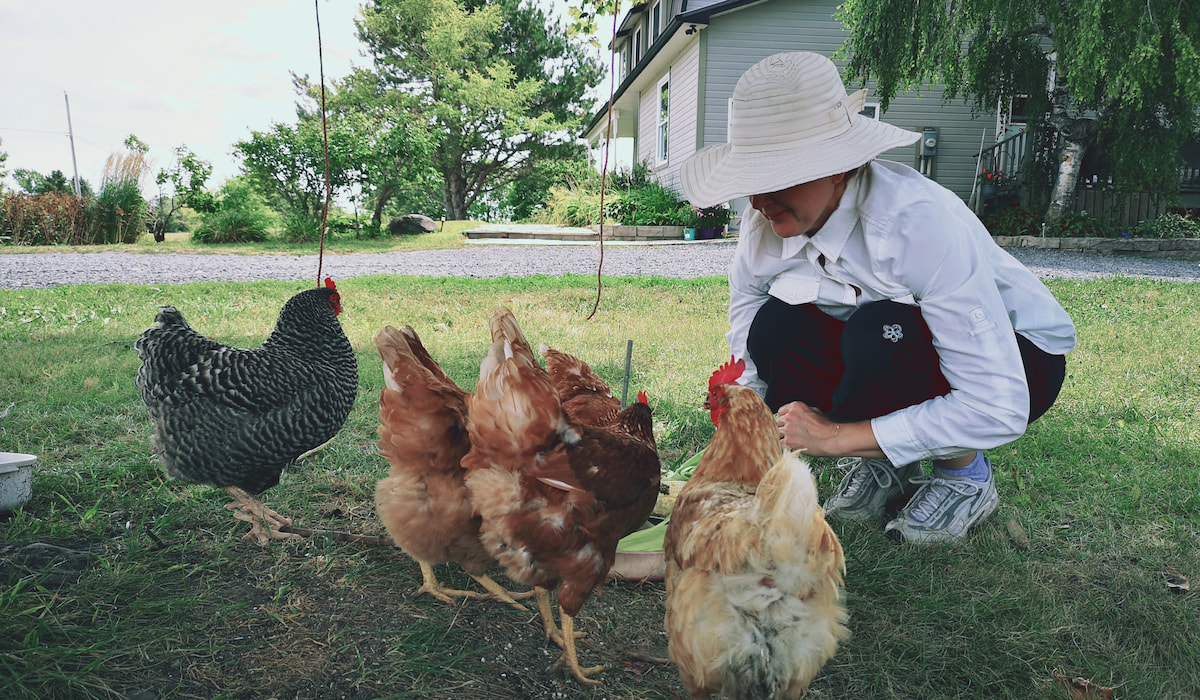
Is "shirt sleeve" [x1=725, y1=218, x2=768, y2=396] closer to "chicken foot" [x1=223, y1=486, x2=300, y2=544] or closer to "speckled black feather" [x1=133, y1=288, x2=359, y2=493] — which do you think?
"speckled black feather" [x1=133, y1=288, x2=359, y2=493]

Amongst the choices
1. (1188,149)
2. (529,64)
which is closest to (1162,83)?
(1188,149)

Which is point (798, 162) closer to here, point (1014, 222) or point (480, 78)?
point (1014, 222)

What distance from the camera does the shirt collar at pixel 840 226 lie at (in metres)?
2.17

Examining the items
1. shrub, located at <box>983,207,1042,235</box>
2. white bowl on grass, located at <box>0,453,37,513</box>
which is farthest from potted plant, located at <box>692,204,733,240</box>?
white bowl on grass, located at <box>0,453,37,513</box>

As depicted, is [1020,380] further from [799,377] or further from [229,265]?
[229,265]

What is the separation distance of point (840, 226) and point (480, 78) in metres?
28.3

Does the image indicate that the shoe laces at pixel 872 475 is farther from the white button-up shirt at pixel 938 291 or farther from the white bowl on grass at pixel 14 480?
the white bowl on grass at pixel 14 480

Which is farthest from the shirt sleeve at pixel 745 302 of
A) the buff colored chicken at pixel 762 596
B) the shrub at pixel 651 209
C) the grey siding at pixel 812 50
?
the grey siding at pixel 812 50

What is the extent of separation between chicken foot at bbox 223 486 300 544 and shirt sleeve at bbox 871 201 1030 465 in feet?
7.43

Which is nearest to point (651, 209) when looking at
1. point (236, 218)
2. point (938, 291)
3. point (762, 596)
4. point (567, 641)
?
point (236, 218)

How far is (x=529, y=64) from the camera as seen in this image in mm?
30672

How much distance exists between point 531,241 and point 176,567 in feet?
41.5

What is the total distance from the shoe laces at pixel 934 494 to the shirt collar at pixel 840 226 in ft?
3.12

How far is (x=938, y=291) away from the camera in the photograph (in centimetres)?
205
